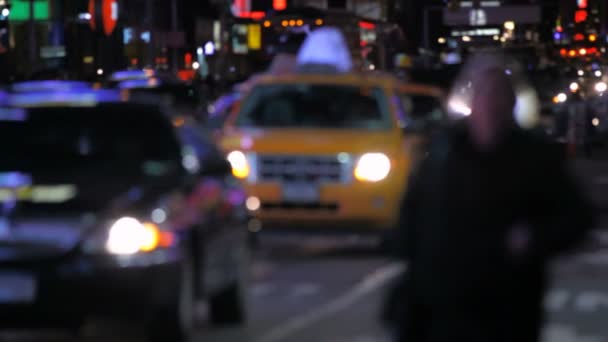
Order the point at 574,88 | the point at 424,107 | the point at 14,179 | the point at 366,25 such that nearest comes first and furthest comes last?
1. the point at 14,179
2. the point at 424,107
3. the point at 574,88
4. the point at 366,25

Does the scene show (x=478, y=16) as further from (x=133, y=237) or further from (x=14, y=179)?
(x=133, y=237)

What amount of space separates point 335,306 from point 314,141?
4047 mm

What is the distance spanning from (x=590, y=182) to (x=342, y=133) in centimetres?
1133

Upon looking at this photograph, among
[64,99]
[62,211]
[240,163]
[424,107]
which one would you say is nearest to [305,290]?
[240,163]

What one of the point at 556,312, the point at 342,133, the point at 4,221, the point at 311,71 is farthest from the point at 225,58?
the point at 4,221

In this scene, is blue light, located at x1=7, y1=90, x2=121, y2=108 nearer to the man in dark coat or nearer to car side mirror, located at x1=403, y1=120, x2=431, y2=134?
the man in dark coat

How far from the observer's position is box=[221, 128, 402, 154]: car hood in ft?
54.9

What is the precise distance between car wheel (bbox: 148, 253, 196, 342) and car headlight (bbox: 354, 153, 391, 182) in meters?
6.54

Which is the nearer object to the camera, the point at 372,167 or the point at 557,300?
the point at 557,300

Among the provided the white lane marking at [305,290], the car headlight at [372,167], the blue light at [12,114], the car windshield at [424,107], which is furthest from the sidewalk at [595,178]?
the blue light at [12,114]

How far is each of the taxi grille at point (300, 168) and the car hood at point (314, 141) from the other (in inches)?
2.8

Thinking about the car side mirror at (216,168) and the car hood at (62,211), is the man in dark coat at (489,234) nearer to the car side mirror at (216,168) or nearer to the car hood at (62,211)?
the car hood at (62,211)

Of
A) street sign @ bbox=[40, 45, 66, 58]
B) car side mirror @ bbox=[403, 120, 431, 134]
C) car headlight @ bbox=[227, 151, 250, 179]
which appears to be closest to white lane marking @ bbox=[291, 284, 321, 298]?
car headlight @ bbox=[227, 151, 250, 179]

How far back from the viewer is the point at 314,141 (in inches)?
664
